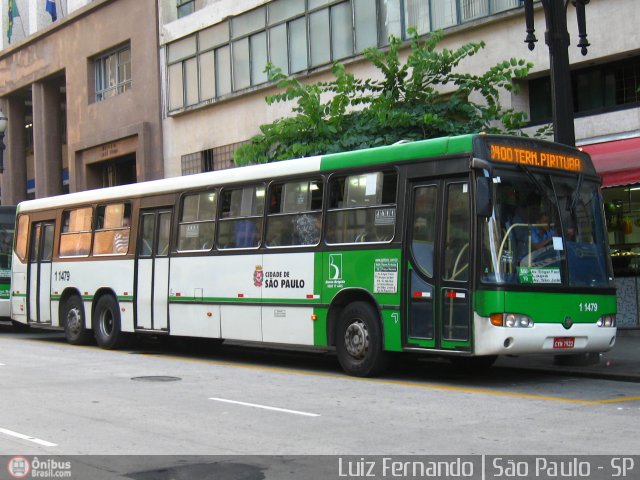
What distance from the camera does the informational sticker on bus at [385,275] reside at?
13211 mm

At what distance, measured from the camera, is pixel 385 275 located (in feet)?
43.8

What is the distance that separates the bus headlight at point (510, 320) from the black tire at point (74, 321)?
10847 millimetres

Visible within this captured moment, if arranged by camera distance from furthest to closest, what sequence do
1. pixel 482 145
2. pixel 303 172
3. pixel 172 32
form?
pixel 172 32 < pixel 303 172 < pixel 482 145

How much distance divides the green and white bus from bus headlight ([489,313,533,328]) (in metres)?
0.01

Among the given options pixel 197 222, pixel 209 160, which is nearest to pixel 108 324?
pixel 197 222

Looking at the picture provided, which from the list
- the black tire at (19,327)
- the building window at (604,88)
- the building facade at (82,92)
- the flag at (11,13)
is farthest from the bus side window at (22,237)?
the flag at (11,13)

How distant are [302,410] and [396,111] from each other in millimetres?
9185

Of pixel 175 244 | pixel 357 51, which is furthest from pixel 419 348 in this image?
pixel 357 51

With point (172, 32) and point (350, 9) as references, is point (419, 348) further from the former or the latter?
point (172, 32)

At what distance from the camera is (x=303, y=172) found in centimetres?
1491

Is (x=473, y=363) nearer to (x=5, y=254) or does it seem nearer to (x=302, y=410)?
(x=302, y=410)

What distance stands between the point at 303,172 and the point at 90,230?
23.4 feet

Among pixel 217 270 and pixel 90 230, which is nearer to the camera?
pixel 217 270

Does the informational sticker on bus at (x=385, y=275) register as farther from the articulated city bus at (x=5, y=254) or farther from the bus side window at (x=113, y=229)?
the articulated city bus at (x=5, y=254)
